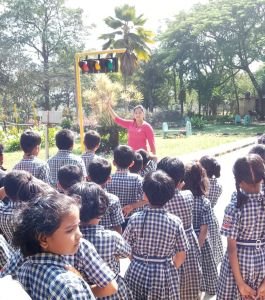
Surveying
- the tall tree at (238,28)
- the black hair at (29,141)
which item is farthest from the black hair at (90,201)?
the tall tree at (238,28)

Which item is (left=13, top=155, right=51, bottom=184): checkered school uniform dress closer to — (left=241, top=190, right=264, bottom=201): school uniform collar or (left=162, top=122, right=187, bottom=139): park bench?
(left=241, top=190, right=264, bottom=201): school uniform collar

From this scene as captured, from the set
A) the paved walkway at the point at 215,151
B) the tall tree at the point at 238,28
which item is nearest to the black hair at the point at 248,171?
the paved walkway at the point at 215,151

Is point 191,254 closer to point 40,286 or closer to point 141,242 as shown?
point 141,242

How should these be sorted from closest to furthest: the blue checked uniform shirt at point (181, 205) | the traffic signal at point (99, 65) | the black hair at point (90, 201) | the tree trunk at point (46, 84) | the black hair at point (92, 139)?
the black hair at point (90, 201) → the blue checked uniform shirt at point (181, 205) → the black hair at point (92, 139) → the traffic signal at point (99, 65) → the tree trunk at point (46, 84)

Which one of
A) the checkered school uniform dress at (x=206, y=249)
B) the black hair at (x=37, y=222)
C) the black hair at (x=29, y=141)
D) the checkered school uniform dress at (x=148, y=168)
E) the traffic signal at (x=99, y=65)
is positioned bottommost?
the checkered school uniform dress at (x=206, y=249)

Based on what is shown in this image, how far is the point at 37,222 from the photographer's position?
182 centimetres

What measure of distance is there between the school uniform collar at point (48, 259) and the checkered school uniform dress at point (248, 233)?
4.06ft

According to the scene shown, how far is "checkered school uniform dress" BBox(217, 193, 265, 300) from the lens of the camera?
2.72 meters

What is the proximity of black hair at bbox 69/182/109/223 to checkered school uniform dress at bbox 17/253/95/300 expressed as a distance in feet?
2.20

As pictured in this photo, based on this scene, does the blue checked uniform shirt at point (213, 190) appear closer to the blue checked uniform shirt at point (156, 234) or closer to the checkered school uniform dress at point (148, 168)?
the checkered school uniform dress at point (148, 168)

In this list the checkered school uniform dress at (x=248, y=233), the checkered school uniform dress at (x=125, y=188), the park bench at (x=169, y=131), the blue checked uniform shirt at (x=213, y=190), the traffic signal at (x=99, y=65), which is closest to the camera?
the checkered school uniform dress at (x=248, y=233)

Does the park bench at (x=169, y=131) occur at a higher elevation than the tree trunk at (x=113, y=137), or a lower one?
lower

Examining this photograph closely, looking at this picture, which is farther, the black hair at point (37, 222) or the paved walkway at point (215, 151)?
the paved walkway at point (215, 151)

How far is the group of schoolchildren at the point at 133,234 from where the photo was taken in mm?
1829
